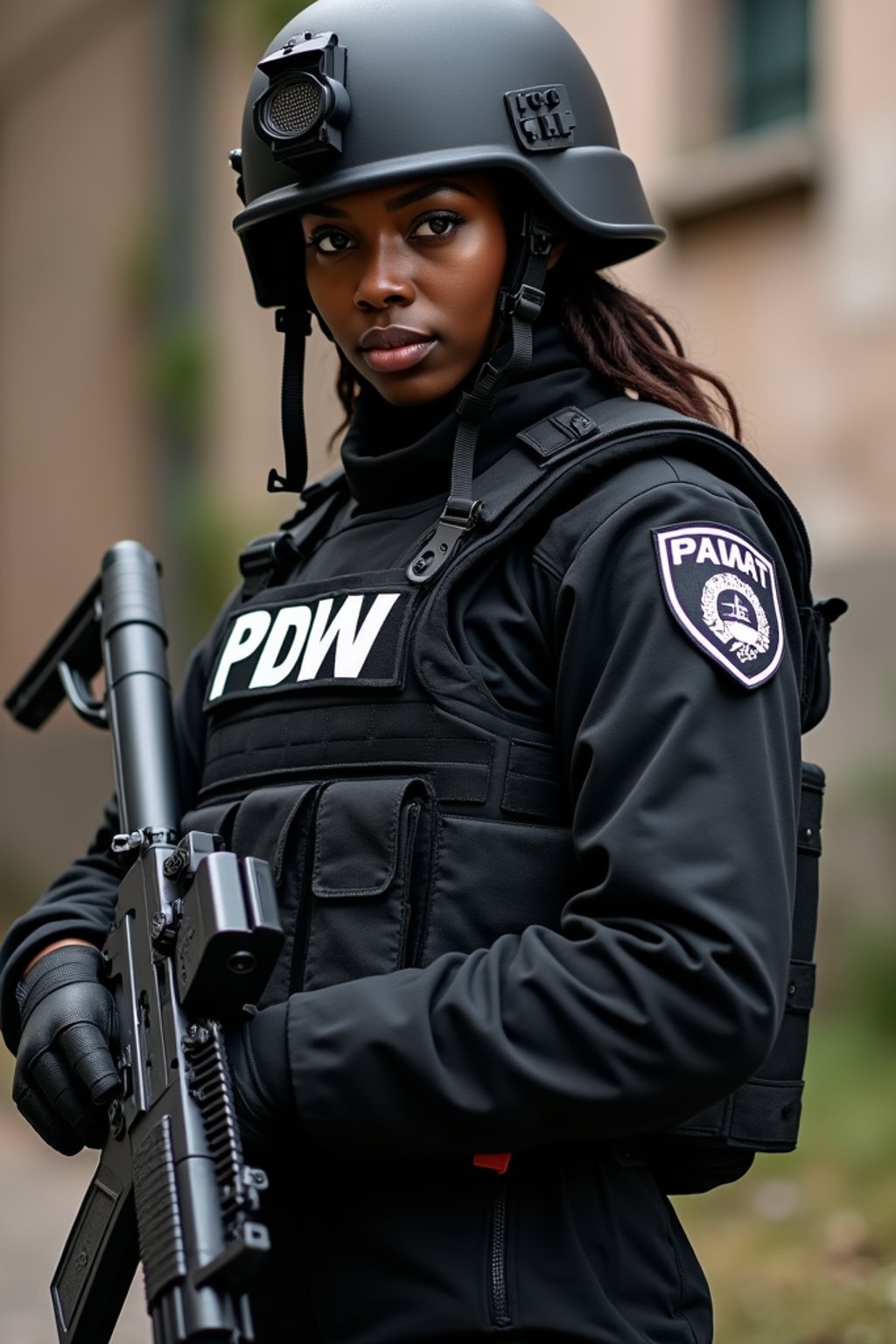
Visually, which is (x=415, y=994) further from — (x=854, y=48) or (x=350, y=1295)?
(x=854, y=48)

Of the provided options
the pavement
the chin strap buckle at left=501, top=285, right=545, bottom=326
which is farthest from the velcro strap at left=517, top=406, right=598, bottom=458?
the pavement

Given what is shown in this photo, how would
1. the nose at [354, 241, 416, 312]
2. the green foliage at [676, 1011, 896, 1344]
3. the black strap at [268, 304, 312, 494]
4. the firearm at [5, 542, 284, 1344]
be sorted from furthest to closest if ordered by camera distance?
1. the green foliage at [676, 1011, 896, 1344]
2. the black strap at [268, 304, 312, 494]
3. the nose at [354, 241, 416, 312]
4. the firearm at [5, 542, 284, 1344]

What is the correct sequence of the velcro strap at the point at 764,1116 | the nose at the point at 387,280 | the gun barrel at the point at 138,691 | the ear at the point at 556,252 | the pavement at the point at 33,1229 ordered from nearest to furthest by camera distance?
the velcro strap at the point at 764,1116
the nose at the point at 387,280
the ear at the point at 556,252
the gun barrel at the point at 138,691
the pavement at the point at 33,1229

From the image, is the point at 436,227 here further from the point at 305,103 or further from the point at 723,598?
the point at 723,598

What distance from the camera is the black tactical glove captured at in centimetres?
198

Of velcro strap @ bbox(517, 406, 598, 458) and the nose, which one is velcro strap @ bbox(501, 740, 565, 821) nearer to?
velcro strap @ bbox(517, 406, 598, 458)

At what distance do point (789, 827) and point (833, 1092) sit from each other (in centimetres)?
349

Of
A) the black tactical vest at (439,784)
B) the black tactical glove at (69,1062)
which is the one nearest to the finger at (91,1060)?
the black tactical glove at (69,1062)

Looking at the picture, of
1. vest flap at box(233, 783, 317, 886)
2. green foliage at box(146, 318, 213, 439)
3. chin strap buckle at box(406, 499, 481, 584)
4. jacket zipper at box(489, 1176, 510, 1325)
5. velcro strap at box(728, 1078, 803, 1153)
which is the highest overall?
green foliage at box(146, 318, 213, 439)

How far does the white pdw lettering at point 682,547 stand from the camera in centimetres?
177

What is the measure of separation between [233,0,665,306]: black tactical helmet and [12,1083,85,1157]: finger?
1.05 metres

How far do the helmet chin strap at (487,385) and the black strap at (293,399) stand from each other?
43 cm

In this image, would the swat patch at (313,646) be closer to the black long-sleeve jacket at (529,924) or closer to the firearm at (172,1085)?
the black long-sleeve jacket at (529,924)

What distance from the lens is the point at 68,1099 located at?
78.9 inches
